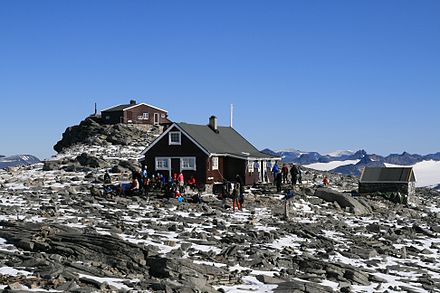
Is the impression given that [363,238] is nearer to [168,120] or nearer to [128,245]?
[128,245]

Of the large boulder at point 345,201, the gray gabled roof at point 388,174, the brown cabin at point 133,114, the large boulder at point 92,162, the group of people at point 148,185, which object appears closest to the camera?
the group of people at point 148,185

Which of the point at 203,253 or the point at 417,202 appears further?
the point at 417,202

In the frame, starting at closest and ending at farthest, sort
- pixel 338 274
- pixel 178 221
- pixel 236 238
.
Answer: pixel 338 274 → pixel 236 238 → pixel 178 221

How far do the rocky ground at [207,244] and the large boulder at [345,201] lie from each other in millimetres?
91

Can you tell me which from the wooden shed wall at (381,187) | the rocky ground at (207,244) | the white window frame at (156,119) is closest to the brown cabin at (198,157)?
the rocky ground at (207,244)

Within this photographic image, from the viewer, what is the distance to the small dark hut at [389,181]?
54.7 meters

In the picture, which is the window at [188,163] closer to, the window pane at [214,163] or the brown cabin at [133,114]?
the window pane at [214,163]

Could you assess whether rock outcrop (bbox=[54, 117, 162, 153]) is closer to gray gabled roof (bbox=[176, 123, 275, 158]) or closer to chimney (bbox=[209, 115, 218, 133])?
gray gabled roof (bbox=[176, 123, 275, 158])

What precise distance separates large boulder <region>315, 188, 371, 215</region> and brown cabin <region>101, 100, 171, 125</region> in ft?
174

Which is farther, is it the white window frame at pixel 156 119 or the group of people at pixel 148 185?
the white window frame at pixel 156 119

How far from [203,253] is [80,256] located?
5080 millimetres

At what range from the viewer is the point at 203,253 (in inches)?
881

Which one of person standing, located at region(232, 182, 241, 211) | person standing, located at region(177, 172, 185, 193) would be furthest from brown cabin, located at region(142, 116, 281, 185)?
person standing, located at region(232, 182, 241, 211)

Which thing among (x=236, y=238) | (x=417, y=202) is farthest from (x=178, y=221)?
(x=417, y=202)
